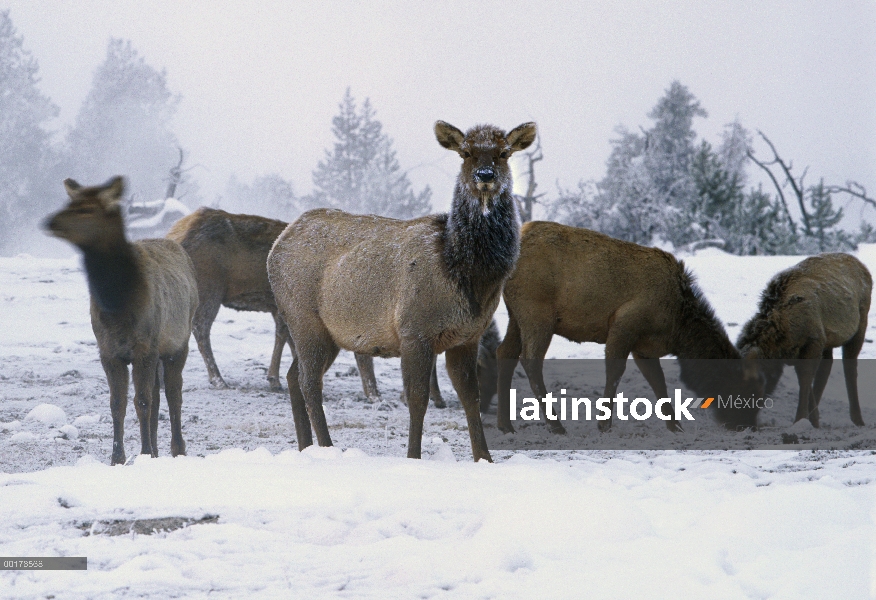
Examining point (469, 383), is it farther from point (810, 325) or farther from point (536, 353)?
point (810, 325)

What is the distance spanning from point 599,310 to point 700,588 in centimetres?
562

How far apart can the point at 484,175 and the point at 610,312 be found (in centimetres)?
379

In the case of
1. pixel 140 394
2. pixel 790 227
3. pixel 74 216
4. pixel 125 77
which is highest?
pixel 125 77

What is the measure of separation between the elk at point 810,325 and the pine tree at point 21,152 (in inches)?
1266

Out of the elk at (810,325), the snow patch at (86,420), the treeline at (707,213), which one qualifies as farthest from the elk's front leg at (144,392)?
the treeline at (707,213)

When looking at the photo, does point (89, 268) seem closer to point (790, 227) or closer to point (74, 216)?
point (74, 216)

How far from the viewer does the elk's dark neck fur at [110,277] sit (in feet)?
22.0

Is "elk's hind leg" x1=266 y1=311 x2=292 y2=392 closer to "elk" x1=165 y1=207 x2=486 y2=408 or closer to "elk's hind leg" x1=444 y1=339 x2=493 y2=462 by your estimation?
"elk" x1=165 y1=207 x2=486 y2=408

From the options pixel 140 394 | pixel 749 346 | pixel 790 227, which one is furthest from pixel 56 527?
pixel 790 227

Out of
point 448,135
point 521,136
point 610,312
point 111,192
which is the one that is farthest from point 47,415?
point 610,312

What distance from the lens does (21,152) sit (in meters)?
36.5

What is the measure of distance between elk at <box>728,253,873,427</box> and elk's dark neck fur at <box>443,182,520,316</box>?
445 cm

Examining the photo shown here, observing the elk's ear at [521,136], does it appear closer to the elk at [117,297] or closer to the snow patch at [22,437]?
the elk at [117,297]

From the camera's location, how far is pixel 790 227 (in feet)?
96.0
